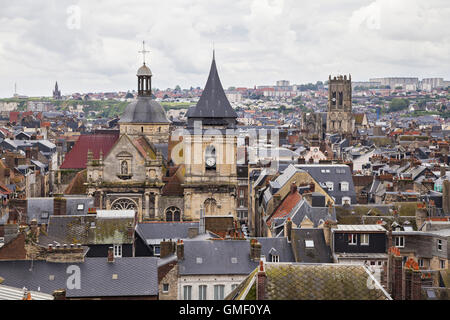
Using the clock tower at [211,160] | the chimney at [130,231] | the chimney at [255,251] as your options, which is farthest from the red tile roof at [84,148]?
the chimney at [255,251]

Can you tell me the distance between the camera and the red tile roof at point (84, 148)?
7675 cm

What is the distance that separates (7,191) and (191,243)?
121 feet

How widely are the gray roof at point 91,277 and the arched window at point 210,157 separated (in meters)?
27.6

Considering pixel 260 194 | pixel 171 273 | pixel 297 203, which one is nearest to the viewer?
pixel 171 273

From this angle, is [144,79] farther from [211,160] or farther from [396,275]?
[396,275]

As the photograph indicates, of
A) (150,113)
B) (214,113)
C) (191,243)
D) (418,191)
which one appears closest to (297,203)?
(214,113)

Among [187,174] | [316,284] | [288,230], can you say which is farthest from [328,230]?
[187,174]

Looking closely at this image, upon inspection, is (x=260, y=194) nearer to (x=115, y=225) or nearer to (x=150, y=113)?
(x=150, y=113)

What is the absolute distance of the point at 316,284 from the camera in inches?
1090

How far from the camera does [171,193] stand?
6625cm

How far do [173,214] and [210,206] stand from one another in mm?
3476

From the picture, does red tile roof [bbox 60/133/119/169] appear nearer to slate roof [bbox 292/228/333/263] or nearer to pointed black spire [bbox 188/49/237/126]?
pointed black spire [bbox 188/49/237/126]

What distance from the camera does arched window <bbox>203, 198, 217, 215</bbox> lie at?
213 ft

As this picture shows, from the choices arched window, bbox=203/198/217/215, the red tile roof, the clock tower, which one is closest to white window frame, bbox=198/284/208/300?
the clock tower
